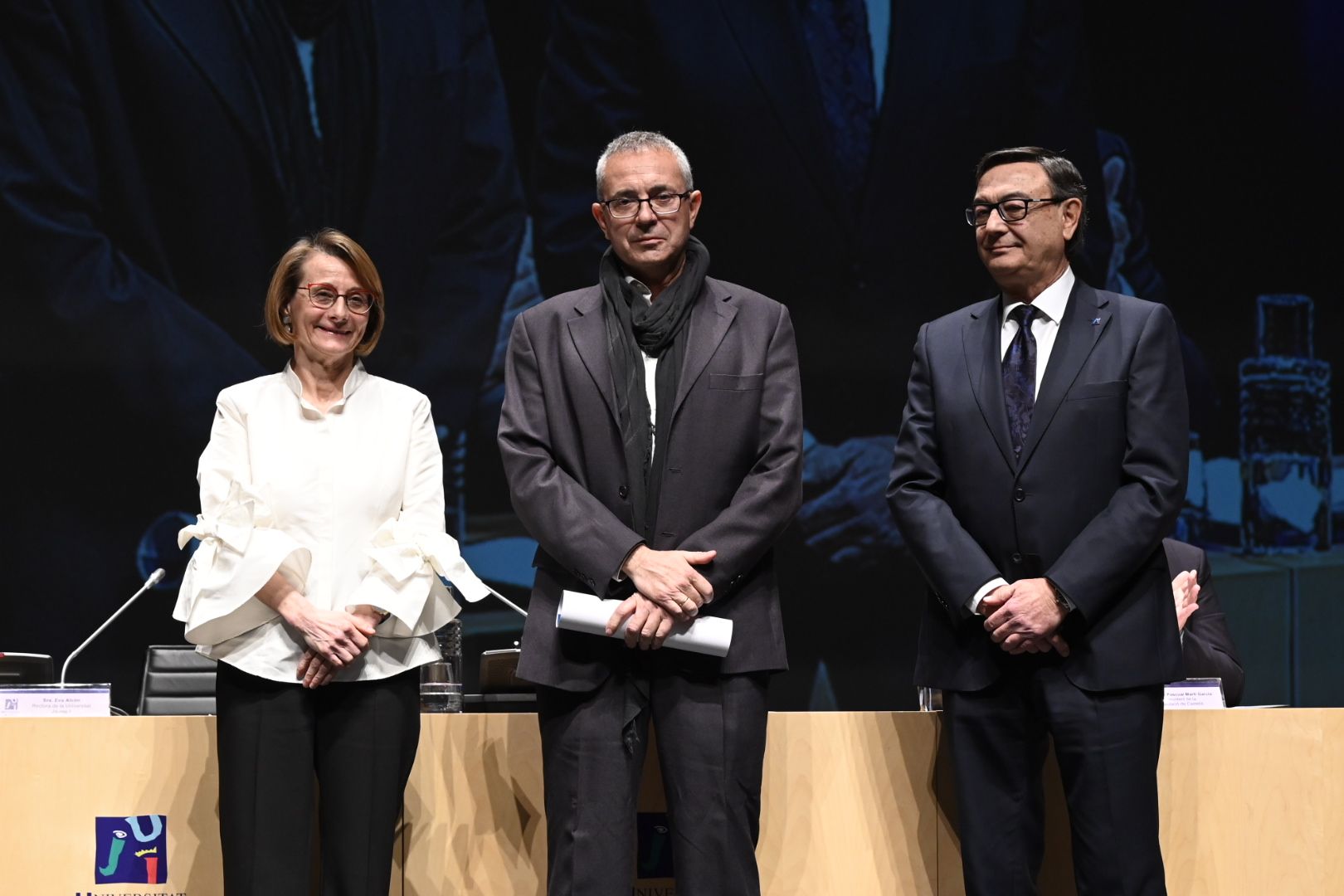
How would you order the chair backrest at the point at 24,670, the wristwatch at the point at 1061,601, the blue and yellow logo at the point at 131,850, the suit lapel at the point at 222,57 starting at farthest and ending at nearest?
the suit lapel at the point at 222,57 → the chair backrest at the point at 24,670 → the blue and yellow logo at the point at 131,850 → the wristwatch at the point at 1061,601

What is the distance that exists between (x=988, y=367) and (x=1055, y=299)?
0.64ft

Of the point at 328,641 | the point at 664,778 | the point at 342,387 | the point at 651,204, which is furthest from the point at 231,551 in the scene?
the point at 651,204

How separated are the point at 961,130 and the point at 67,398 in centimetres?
366

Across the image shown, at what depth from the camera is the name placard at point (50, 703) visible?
288 cm

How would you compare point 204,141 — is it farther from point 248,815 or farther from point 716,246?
point 248,815

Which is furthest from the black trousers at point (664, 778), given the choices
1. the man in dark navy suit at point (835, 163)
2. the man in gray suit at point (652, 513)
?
the man in dark navy suit at point (835, 163)

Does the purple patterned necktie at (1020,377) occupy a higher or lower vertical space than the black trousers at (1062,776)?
higher

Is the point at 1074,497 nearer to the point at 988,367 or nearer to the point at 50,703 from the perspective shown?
the point at 988,367

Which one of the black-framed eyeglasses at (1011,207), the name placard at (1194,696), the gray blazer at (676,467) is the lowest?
the name placard at (1194,696)

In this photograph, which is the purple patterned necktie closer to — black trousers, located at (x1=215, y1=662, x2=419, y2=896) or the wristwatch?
the wristwatch

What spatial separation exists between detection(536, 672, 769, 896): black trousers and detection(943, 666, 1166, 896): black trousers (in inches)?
16.3

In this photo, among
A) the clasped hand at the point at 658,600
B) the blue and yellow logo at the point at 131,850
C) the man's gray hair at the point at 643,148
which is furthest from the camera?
the blue and yellow logo at the point at 131,850

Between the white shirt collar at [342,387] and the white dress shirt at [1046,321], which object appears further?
the white shirt collar at [342,387]

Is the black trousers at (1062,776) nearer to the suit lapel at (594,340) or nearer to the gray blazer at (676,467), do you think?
the gray blazer at (676,467)
